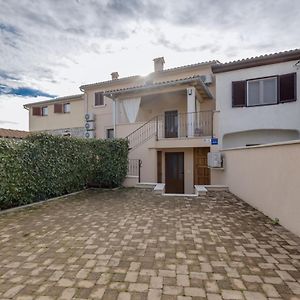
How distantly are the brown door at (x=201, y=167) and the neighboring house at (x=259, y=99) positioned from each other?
122 centimetres

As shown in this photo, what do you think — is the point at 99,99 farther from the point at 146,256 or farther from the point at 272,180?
the point at 146,256

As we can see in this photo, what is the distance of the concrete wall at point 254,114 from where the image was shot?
1031 centimetres

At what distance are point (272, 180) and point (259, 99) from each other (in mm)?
7010

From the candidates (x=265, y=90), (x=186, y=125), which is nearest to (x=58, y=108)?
(x=186, y=125)

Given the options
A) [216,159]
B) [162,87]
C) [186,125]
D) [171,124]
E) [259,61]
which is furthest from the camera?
[171,124]

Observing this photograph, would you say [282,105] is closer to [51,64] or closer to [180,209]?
[180,209]

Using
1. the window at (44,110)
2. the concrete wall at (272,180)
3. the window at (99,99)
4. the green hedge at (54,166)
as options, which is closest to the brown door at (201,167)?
the concrete wall at (272,180)

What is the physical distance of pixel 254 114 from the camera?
431 inches

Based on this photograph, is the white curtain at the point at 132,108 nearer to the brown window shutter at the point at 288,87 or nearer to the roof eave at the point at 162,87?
the roof eave at the point at 162,87

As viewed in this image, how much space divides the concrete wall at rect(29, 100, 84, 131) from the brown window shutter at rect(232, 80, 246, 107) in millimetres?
13160

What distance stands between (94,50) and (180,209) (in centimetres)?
748

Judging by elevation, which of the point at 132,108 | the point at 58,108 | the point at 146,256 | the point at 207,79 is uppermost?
the point at 207,79

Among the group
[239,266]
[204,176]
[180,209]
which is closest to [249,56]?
[204,176]

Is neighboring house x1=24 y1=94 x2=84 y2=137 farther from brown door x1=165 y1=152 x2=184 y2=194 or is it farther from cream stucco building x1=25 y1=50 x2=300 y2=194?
brown door x1=165 y1=152 x2=184 y2=194
